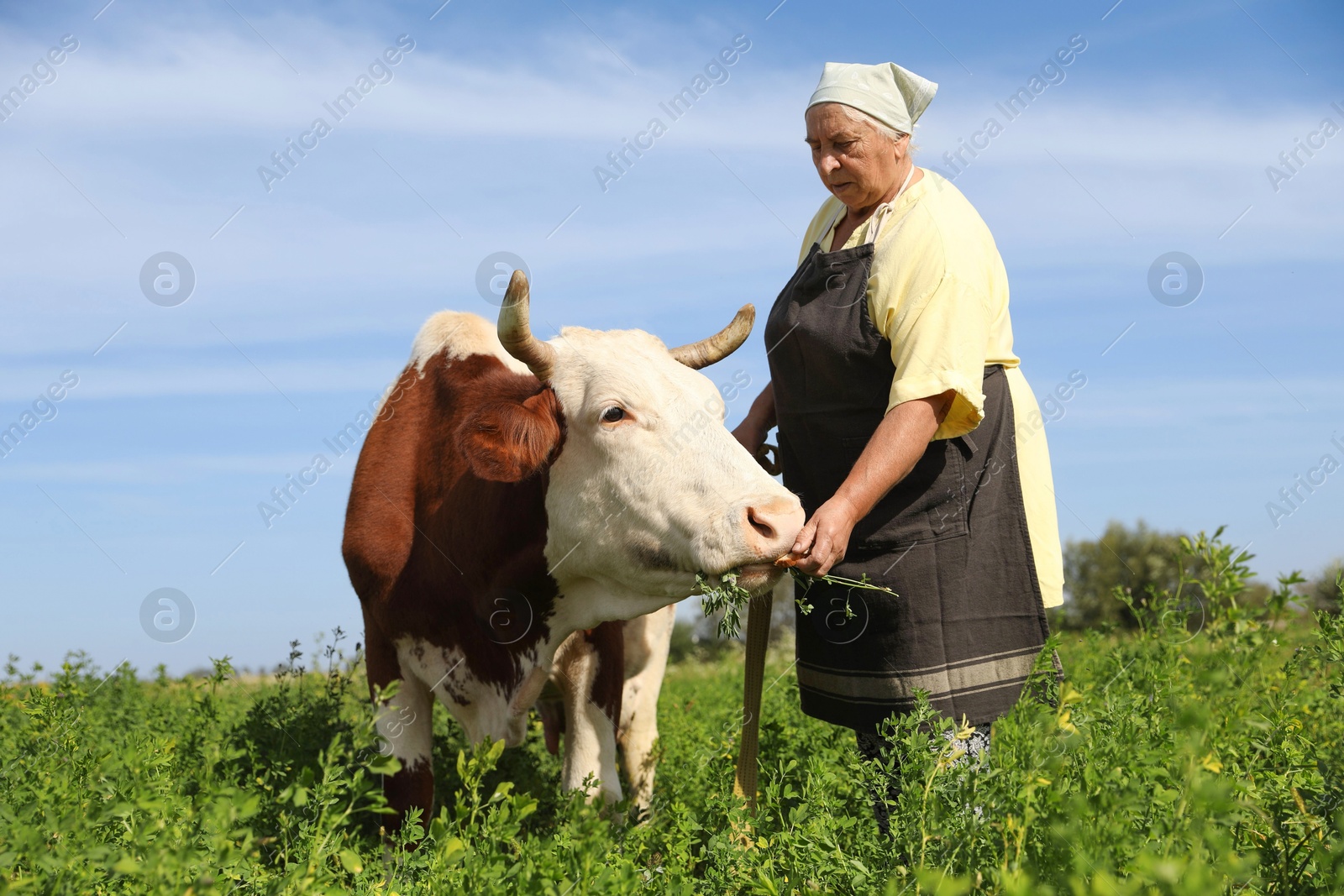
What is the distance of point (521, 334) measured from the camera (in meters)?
4.11

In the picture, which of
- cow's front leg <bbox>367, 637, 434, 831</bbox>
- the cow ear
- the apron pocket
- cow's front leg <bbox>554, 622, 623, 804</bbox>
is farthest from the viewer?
cow's front leg <bbox>554, 622, 623, 804</bbox>

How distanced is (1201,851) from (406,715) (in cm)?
350

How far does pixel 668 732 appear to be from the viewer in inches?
251

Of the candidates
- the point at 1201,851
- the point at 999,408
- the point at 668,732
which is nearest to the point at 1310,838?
the point at 1201,851

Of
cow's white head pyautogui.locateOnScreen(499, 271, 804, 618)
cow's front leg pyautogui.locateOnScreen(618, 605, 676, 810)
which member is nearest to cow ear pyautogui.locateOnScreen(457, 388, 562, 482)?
cow's white head pyautogui.locateOnScreen(499, 271, 804, 618)

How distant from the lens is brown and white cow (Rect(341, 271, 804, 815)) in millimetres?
3840

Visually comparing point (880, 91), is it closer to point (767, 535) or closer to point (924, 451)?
point (924, 451)

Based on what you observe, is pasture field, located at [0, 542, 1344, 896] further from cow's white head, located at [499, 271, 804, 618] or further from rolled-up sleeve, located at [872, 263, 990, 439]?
rolled-up sleeve, located at [872, 263, 990, 439]

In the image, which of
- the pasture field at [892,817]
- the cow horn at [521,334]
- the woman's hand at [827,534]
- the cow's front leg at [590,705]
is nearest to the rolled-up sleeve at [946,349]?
the woman's hand at [827,534]

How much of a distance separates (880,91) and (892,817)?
2.28 meters

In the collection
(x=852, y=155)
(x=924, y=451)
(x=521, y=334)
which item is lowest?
(x=924, y=451)

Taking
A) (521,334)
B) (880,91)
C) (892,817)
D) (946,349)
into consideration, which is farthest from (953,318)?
(521,334)

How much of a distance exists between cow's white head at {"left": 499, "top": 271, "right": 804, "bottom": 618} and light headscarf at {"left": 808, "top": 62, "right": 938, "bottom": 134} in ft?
3.85

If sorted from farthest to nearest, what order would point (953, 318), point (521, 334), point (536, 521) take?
point (536, 521)
point (521, 334)
point (953, 318)
